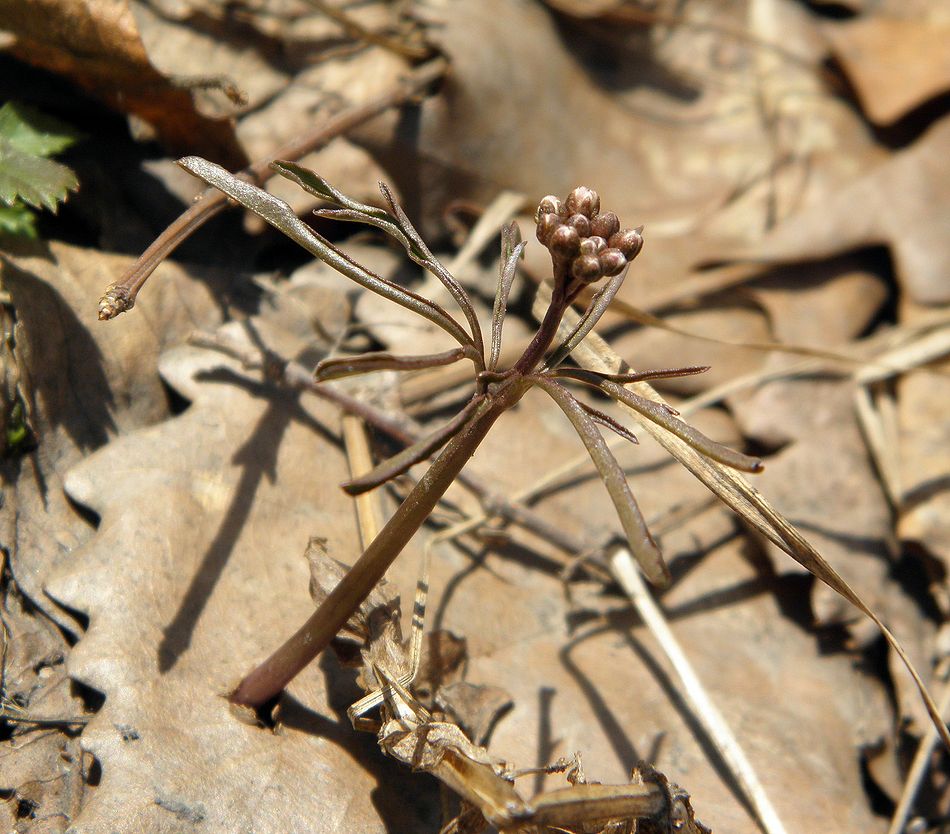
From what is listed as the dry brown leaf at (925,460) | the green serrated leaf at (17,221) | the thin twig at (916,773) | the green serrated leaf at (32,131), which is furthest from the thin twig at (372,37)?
→ the thin twig at (916,773)

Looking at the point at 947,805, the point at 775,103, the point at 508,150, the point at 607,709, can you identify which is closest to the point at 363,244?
the point at 508,150

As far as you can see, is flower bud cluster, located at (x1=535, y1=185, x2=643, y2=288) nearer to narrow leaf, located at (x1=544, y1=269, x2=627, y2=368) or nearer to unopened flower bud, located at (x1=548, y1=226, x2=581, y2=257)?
unopened flower bud, located at (x1=548, y1=226, x2=581, y2=257)

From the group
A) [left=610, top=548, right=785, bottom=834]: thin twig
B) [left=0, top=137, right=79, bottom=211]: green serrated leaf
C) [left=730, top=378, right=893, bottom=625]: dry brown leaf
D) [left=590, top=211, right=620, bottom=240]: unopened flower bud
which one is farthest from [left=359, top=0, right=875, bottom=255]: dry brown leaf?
[left=590, top=211, right=620, bottom=240]: unopened flower bud

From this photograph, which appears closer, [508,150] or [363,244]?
[363,244]

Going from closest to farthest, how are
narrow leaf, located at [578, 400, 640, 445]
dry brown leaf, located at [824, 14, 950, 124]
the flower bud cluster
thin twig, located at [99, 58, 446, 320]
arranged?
1. the flower bud cluster
2. narrow leaf, located at [578, 400, 640, 445]
3. thin twig, located at [99, 58, 446, 320]
4. dry brown leaf, located at [824, 14, 950, 124]

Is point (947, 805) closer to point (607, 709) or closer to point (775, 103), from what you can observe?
point (607, 709)

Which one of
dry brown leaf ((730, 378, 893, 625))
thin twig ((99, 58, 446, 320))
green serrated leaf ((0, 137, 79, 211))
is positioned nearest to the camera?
thin twig ((99, 58, 446, 320))

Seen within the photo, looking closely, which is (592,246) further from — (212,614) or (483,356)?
(212,614)
